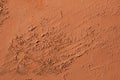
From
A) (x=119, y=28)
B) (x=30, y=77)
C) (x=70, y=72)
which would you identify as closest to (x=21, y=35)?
(x=30, y=77)

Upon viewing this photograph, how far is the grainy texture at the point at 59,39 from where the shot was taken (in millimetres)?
2592

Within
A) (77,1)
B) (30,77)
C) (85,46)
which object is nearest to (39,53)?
(30,77)

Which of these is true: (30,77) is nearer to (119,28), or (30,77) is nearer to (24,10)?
(24,10)

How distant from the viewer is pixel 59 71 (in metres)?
2.59

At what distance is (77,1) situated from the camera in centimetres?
284

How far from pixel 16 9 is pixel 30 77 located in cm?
79

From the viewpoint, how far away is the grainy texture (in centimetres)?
259

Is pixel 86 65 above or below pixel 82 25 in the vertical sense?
below

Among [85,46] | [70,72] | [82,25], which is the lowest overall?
[70,72]

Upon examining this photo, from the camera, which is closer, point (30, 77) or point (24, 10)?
point (30, 77)

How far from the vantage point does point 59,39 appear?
8.85 feet

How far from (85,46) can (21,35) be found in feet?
2.24

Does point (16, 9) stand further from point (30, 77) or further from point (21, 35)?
point (30, 77)

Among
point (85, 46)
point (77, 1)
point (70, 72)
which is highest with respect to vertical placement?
point (77, 1)
